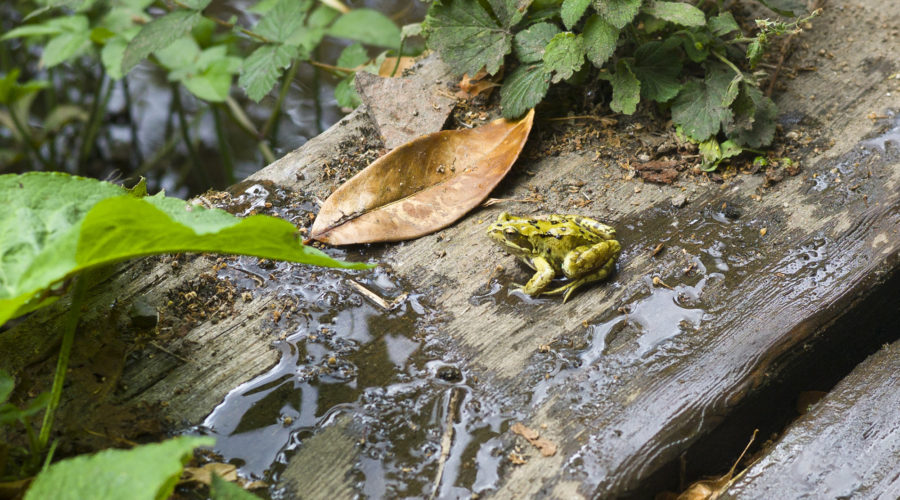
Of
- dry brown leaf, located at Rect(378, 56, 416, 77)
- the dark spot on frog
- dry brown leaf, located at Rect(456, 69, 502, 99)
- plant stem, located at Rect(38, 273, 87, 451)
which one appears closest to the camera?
plant stem, located at Rect(38, 273, 87, 451)

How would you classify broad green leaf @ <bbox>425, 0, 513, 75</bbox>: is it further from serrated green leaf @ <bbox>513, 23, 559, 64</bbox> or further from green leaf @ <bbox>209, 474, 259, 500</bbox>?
green leaf @ <bbox>209, 474, 259, 500</bbox>

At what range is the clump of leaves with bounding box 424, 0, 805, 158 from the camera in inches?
124

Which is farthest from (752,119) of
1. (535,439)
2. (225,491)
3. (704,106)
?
(225,491)

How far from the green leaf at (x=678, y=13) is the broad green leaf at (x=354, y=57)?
192 centimetres

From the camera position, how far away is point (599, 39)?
316 cm

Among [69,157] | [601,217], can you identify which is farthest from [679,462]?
[69,157]

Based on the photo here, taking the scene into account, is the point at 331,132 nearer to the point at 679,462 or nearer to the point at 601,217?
the point at 601,217

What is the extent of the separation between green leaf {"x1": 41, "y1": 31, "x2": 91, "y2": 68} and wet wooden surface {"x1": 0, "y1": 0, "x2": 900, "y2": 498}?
1985 mm

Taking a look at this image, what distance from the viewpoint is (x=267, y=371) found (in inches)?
105

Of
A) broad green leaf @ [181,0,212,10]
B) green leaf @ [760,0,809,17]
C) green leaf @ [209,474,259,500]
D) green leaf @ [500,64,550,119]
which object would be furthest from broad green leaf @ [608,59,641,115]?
green leaf @ [209,474,259,500]

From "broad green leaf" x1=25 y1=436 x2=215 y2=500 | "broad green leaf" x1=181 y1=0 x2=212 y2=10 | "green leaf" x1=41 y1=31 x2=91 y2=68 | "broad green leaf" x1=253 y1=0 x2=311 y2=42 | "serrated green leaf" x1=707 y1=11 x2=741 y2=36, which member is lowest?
→ "broad green leaf" x1=25 y1=436 x2=215 y2=500

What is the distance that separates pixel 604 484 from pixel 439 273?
110 cm

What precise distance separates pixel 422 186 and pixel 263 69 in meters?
1.23

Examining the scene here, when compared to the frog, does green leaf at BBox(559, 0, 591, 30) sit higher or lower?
higher
